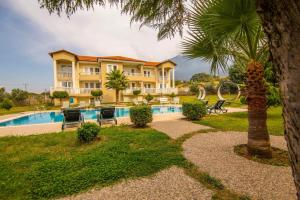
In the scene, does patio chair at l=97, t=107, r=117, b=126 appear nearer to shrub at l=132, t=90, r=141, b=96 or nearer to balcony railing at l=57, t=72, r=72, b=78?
shrub at l=132, t=90, r=141, b=96

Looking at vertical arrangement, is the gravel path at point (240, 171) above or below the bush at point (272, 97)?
below

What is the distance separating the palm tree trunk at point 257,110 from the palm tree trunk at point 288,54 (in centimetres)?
407

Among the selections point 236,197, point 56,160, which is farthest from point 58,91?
point 236,197

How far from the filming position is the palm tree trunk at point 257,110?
193 inches

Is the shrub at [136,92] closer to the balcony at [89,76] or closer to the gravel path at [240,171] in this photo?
the balcony at [89,76]

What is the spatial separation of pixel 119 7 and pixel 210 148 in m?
5.21

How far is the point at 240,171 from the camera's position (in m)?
4.33

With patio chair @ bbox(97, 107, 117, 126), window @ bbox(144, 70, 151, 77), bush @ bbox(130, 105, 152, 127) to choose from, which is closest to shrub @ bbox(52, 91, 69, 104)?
window @ bbox(144, 70, 151, 77)

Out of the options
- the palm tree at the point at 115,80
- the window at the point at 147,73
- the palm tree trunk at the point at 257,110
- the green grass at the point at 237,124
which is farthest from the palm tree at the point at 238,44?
the window at the point at 147,73

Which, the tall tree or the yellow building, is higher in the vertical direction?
the yellow building

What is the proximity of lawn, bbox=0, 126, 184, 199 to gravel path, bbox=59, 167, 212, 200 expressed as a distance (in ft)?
0.94

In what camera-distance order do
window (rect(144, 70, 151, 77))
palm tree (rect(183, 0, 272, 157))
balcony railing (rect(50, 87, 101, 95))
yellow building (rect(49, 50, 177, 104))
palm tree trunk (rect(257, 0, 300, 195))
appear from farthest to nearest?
window (rect(144, 70, 151, 77)), yellow building (rect(49, 50, 177, 104)), balcony railing (rect(50, 87, 101, 95)), palm tree (rect(183, 0, 272, 157)), palm tree trunk (rect(257, 0, 300, 195))

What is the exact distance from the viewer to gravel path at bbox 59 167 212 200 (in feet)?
11.3

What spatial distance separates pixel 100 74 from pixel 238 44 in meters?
30.9
